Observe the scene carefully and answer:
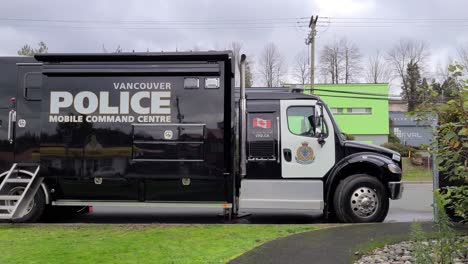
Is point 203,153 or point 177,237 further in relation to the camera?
point 203,153

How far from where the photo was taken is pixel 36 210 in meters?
9.34

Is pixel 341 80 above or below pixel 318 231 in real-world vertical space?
above

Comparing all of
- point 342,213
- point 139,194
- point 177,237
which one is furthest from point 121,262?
point 342,213

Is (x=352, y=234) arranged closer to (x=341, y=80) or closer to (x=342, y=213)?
(x=342, y=213)

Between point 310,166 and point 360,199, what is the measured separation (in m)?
1.11

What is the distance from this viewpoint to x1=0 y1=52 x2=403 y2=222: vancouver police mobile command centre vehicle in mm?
9008

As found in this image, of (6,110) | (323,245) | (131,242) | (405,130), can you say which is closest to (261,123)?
(323,245)

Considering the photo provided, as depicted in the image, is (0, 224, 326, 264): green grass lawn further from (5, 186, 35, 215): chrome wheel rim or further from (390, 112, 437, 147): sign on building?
(390, 112, 437, 147): sign on building

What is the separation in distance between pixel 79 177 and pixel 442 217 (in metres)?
6.66

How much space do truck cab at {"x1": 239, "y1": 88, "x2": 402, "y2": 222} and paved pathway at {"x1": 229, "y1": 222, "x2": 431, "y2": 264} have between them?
38.1 inches

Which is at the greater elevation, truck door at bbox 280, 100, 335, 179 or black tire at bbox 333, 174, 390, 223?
truck door at bbox 280, 100, 335, 179

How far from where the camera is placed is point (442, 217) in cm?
453

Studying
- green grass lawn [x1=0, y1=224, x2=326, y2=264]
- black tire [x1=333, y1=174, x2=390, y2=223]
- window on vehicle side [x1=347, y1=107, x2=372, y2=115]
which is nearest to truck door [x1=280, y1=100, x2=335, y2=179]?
black tire [x1=333, y1=174, x2=390, y2=223]

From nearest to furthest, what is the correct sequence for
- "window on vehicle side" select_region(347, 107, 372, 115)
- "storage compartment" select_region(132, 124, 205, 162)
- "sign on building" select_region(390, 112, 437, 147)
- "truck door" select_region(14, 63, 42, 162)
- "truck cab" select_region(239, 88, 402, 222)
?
"storage compartment" select_region(132, 124, 205, 162), "truck cab" select_region(239, 88, 402, 222), "truck door" select_region(14, 63, 42, 162), "window on vehicle side" select_region(347, 107, 372, 115), "sign on building" select_region(390, 112, 437, 147)
